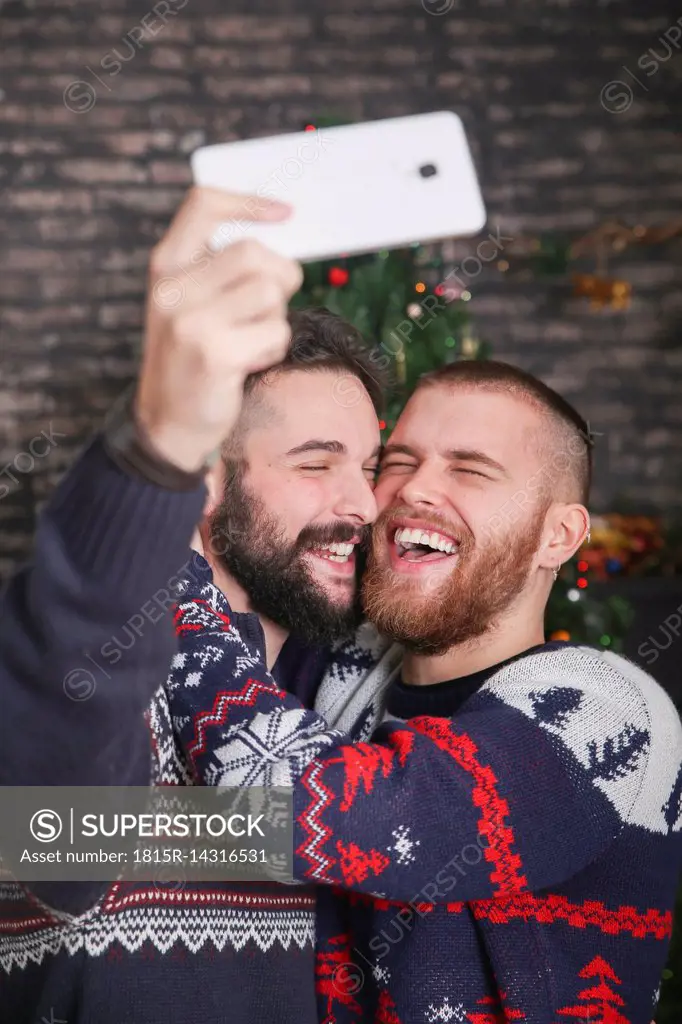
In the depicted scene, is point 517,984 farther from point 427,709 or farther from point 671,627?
point 671,627

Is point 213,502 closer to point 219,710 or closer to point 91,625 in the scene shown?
point 219,710

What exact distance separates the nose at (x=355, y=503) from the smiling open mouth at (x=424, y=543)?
2.2 inches

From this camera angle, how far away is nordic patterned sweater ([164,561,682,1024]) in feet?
4.05

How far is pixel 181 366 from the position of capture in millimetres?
704

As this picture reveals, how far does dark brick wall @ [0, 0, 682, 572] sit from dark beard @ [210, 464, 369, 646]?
8.14 ft

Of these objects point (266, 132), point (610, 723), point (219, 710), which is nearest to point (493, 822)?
point (610, 723)

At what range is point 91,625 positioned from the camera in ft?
2.57

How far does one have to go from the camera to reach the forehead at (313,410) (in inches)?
67.6

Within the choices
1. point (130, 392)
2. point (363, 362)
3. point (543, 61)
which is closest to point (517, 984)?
point (130, 392)

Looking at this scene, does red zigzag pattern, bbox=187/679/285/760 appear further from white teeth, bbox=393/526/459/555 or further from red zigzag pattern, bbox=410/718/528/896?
white teeth, bbox=393/526/459/555

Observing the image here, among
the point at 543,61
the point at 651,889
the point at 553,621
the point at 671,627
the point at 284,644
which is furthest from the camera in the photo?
the point at 543,61

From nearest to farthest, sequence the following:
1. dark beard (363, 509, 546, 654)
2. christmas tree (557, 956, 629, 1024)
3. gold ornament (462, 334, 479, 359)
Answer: christmas tree (557, 956, 629, 1024)
dark beard (363, 509, 546, 654)
gold ornament (462, 334, 479, 359)

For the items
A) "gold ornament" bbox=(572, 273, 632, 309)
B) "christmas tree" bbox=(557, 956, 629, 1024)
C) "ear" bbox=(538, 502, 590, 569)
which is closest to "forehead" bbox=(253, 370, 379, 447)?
"ear" bbox=(538, 502, 590, 569)

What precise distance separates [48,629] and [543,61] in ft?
12.8
